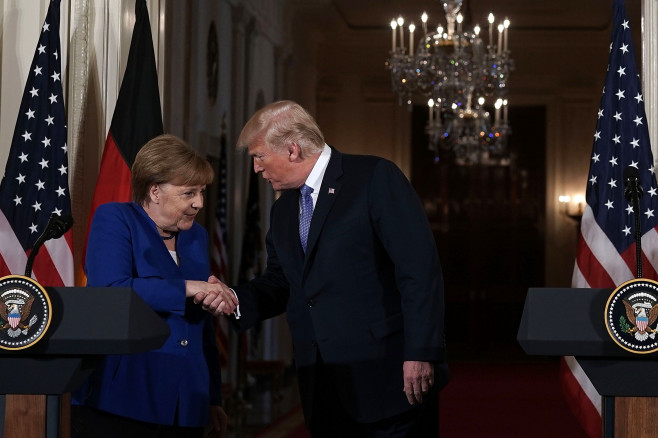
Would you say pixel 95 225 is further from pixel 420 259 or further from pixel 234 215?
pixel 234 215

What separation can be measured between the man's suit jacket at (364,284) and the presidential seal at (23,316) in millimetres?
1121

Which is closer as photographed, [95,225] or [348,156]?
[95,225]

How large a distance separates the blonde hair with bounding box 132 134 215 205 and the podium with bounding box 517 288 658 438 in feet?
4.09

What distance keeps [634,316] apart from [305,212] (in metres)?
1.37

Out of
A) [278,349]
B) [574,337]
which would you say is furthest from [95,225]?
[278,349]

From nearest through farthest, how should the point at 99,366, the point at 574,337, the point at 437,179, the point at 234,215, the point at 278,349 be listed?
the point at 574,337
the point at 99,366
the point at 234,215
the point at 278,349
the point at 437,179

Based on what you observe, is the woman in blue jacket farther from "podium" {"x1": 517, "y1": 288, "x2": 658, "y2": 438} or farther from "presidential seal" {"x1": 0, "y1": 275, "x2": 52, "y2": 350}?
"podium" {"x1": 517, "y1": 288, "x2": 658, "y2": 438}

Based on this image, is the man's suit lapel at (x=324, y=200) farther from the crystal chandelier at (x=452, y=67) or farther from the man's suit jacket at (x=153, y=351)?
the crystal chandelier at (x=452, y=67)

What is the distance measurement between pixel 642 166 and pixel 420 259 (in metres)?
2.29

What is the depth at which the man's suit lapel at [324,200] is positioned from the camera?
3.55m

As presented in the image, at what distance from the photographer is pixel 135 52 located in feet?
18.1

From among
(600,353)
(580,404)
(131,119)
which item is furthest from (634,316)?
(131,119)

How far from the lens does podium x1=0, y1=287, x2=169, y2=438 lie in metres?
2.68

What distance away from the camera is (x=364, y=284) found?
3516 millimetres
